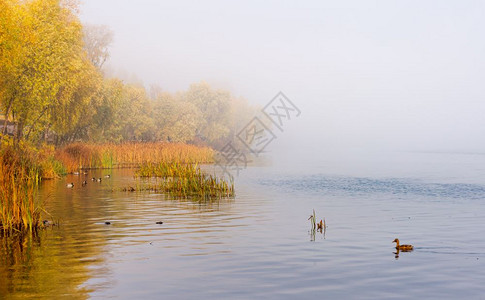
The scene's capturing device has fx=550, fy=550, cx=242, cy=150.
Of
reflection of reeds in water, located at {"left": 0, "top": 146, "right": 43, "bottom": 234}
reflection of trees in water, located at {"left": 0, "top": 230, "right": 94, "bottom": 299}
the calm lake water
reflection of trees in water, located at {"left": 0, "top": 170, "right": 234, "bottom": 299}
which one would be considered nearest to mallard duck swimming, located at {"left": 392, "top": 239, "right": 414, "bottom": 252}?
the calm lake water

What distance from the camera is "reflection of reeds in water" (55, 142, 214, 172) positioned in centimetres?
5000

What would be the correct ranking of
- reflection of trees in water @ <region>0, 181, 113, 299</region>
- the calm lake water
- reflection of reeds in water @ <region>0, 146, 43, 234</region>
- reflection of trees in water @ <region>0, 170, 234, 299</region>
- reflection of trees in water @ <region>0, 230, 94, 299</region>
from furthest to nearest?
reflection of reeds in water @ <region>0, 146, 43, 234</region>, reflection of trees in water @ <region>0, 170, 234, 299</region>, the calm lake water, reflection of trees in water @ <region>0, 181, 113, 299</region>, reflection of trees in water @ <region>0, 230, 94, 299</region>

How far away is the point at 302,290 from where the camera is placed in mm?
10930

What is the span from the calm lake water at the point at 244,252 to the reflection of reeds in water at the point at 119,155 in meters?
22.7

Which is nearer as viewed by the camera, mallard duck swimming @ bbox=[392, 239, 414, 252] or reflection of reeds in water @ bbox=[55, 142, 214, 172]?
mallard duck swimming @ bbox=[392, 239, 414, 252]

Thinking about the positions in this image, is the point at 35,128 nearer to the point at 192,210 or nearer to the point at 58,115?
the point at 58,115

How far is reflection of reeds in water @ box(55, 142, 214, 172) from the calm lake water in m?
22.7

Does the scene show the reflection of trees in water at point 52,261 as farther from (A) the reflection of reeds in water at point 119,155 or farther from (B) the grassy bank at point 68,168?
(A) the reflection of reeds in water at point 119,155

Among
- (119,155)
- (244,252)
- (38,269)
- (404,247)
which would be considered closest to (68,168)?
(119,155)

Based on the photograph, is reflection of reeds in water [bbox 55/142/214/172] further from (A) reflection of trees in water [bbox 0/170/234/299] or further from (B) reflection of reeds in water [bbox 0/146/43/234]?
(B) reflection of reeds in water [bbox 0/146/43/234]

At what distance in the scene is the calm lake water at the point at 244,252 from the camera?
11.0 metres

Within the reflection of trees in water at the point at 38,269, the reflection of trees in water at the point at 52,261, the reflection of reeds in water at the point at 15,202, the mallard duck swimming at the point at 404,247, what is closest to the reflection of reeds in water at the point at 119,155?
the reflection of reeds in water at the point at 15,202

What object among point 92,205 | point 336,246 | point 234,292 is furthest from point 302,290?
point 92,205

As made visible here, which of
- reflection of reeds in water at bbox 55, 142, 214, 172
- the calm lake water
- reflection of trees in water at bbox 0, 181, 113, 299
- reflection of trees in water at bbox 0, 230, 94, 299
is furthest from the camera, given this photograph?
reflection of reeds in water at bbox 55, 142, 214, 172
